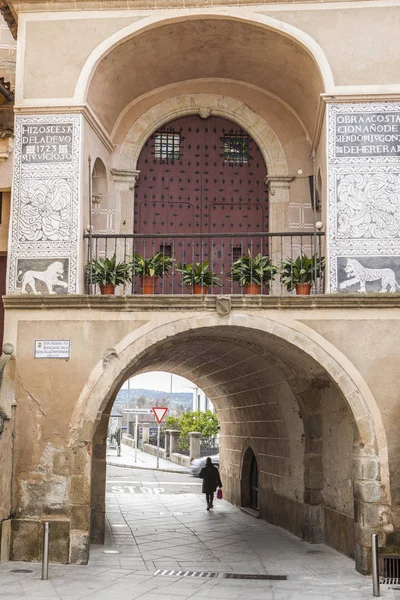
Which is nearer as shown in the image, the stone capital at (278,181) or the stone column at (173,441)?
the stone capital at (278,181)

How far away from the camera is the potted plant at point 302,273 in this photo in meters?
11.7


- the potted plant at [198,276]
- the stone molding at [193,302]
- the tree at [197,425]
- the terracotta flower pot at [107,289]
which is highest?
the potted plant at [198,276]

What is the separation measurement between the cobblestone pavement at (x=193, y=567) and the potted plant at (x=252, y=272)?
13.3ft

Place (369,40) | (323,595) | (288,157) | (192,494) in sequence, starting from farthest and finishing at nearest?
(192,494) < (288,157) < (369,40) < (323,595)

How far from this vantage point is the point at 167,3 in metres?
12.2

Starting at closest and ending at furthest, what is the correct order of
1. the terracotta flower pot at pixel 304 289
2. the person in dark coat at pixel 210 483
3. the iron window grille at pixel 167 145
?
1. the terracotta flower pot at pixel 304 289
2. the iron window grille at pixel 167 145
3. the person in dark coat at pixel 210 483

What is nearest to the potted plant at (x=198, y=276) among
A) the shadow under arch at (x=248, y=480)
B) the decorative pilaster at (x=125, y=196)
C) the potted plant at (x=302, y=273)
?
the potted plant at (x=302, y=273)

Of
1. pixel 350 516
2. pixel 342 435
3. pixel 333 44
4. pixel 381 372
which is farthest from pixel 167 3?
pixel 350 516

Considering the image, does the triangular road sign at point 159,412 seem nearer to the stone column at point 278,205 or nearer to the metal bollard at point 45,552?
the stone column at point 278,205

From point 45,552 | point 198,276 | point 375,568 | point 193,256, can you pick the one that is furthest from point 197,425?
point 375,568

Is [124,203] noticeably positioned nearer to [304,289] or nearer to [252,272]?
[252,272]

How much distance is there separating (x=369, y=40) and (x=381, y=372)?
4954 millimetres

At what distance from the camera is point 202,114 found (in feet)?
46.1

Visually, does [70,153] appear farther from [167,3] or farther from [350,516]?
[350,516]
